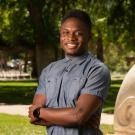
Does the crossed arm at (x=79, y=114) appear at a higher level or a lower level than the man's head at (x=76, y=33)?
lower

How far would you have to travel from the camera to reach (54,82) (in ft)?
9.36

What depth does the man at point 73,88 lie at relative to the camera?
9.08 feet

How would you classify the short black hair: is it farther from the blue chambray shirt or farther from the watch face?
the watch face

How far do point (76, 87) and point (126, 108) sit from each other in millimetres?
396

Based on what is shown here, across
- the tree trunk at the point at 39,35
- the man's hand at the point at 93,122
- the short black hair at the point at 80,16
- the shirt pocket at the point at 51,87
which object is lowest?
the tree trunk at the point at 39,35

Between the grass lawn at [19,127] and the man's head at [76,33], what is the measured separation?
7.55m

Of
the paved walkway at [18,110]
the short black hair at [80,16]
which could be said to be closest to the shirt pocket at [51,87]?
the short black hair at [80,16]

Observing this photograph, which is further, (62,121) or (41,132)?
(41,132)

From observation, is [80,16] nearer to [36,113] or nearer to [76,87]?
[76,87]

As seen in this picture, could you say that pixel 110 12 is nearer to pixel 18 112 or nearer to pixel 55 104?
pixel 18 112

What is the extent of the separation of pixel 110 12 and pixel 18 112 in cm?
585

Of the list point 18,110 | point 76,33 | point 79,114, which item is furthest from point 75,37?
point 18,110

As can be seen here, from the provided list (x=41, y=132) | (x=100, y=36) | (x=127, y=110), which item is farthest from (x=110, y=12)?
(x=100, y=36)

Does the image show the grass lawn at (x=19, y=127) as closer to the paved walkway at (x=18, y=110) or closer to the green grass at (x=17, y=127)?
the green grass at (x=17, y=127)
